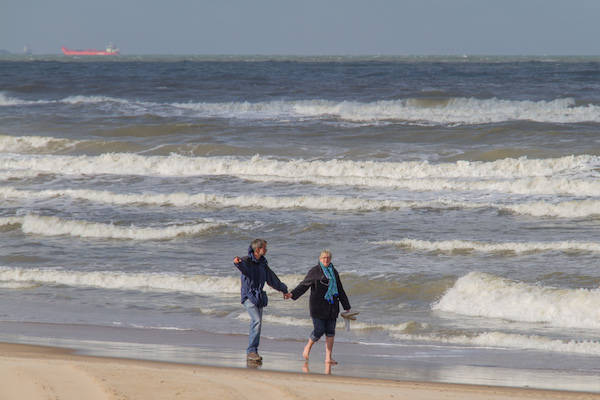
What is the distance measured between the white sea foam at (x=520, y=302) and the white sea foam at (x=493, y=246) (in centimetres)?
230

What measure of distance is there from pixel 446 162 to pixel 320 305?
15.7m

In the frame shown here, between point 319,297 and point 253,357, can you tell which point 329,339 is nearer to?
point 319,297

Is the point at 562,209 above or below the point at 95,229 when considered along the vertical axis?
above

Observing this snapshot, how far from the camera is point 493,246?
47.5 ft

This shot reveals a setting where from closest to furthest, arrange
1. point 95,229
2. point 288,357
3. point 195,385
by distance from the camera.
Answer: point 195,385 < point 288,357 < point 95,229

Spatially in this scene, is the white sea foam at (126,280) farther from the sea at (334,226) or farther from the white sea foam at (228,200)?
the white sea foam at (228,200)

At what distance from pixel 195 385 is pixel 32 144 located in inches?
983

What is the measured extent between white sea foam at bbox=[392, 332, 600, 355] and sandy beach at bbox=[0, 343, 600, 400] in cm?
218

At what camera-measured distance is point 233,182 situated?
22672mm

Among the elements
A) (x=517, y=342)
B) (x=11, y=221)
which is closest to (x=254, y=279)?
(x=517, y=342)

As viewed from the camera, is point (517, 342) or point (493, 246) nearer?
point (517, 342)

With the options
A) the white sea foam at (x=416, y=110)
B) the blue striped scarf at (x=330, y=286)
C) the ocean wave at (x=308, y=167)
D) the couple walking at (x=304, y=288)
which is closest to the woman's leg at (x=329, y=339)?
the couple walking at (x=304, y=288)

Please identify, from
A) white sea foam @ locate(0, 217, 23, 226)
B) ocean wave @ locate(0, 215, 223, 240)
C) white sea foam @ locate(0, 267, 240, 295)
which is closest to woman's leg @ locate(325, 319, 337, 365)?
white sea foam @ locate(0, 267, 240, 295)

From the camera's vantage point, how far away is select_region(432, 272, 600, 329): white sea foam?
10875 millimetres
